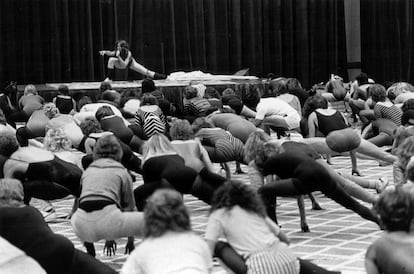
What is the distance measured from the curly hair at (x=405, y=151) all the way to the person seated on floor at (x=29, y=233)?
314 cm

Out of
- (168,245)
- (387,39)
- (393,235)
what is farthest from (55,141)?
(387,39)

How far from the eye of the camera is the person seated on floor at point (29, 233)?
5.30 meters

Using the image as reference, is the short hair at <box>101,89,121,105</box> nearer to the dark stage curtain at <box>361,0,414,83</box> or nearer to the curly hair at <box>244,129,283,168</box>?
the curly hair at <box>244,129,283,168</box>

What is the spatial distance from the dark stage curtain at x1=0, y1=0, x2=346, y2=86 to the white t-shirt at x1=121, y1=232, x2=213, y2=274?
14.7 metres

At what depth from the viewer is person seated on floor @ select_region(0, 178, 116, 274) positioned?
5305 mm

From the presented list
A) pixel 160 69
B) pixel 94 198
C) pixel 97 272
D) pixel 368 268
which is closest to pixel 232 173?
pixel 94 198

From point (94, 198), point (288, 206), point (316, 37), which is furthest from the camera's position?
point (316, 37)

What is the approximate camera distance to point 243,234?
5.30m

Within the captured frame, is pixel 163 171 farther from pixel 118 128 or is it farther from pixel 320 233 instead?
pixel 118 128

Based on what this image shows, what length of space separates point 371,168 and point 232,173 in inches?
68.0

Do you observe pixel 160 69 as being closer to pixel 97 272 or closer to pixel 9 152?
pixel 9 152

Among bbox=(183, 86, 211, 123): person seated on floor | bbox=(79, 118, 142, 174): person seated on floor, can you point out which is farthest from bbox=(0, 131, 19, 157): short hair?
bbox=(183, 86, 211, 123): person seated on floor

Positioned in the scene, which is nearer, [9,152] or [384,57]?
[9,152]

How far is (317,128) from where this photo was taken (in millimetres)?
10062
